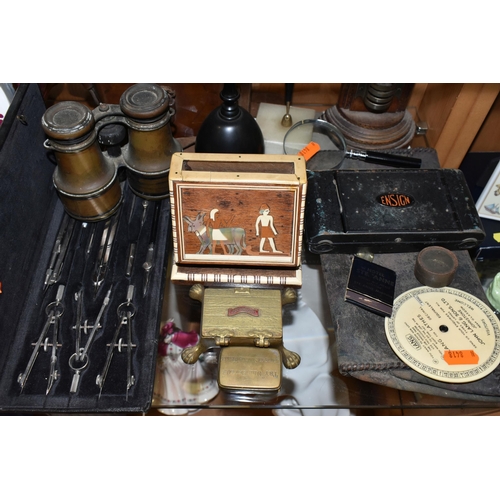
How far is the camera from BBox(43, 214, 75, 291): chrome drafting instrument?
1.11 metres

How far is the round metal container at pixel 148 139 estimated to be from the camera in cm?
106

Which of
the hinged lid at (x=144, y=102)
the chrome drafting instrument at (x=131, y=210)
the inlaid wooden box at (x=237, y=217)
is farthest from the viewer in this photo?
the chrome drafting instrument at (x=131, y=210)

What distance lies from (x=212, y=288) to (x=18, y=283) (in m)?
0.39

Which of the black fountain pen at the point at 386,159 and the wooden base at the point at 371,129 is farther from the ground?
the wooden base at the point at 371,129

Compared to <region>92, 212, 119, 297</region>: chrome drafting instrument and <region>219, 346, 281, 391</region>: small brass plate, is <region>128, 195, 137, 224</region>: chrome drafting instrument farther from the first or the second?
<region>219, 346, 281, 391</region>: small brass plate

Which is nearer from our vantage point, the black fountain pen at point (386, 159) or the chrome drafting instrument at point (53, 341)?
the chrome drafting instrument at point (53, 341)

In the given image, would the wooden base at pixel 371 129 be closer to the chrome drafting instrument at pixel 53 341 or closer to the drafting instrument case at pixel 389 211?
the drafting instrument case at pixel 389 211

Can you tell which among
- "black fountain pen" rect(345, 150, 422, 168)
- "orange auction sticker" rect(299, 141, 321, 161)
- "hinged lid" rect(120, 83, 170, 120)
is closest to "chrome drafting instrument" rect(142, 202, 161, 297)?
"hinged lid" rect(120, 83, 170, 120)

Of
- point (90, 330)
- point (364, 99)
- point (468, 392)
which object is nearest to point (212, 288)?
point (90, 330)

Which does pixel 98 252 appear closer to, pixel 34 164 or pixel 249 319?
pixel 34 164

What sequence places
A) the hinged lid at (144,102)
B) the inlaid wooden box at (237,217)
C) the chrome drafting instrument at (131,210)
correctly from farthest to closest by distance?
1. the chrome drafting instrument at (131,210)
2. the hinged lid at (144,102)
3. the inlaid wooden box at (237,217)

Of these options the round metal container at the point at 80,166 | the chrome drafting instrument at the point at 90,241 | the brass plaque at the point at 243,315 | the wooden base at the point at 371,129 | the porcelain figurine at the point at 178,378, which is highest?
the wooden base at the point at 371,129

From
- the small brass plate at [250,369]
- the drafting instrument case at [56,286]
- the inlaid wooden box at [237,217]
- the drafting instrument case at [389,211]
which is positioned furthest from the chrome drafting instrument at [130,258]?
the drafting instrument case at [389,211]

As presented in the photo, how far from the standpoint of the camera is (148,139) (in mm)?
1110
